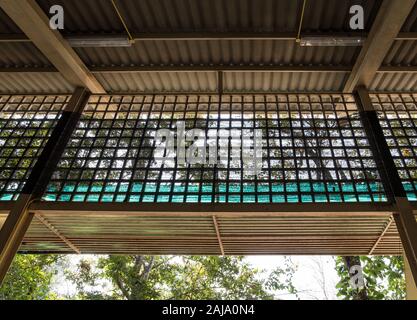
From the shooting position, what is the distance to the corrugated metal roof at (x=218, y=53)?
796cm

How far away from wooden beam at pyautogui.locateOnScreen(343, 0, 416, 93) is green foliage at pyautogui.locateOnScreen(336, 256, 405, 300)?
718 centimetres

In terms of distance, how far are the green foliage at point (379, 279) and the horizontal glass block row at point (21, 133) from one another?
1106cm

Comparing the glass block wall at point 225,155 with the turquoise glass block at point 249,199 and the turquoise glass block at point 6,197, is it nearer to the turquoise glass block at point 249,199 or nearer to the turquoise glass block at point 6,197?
the turquoise glass block at point 249,199

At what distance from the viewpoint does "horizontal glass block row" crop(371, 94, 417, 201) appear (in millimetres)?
6912

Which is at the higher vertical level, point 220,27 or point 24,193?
point 220,27

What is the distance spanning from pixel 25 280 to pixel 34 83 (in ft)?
28.7

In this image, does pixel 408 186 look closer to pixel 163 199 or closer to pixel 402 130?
pixel 402 130

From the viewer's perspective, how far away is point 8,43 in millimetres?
8250

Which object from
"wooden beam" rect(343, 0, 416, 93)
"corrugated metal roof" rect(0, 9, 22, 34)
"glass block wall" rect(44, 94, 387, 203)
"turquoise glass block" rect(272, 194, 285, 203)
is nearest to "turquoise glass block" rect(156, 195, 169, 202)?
"glass block wall" rect(44, 94, 387, 203)

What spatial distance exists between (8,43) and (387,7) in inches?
334

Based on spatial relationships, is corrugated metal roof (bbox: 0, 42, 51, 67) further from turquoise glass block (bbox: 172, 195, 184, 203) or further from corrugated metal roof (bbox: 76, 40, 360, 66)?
turquoise glass block (bbox: 172, 195, 184, 203)
